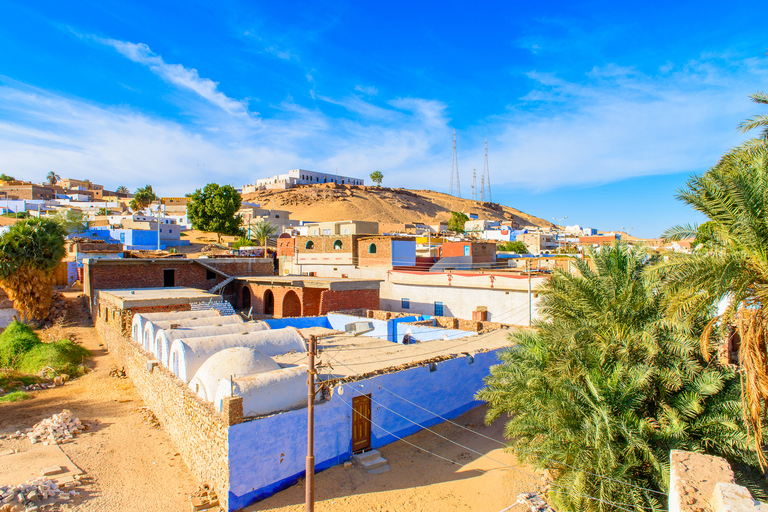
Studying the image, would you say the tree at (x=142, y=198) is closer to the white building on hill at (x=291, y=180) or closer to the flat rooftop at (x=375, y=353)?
the white building on hill at (x=291, y=180)

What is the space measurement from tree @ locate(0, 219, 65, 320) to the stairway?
76.7 ft

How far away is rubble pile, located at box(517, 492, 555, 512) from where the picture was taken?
9.09m

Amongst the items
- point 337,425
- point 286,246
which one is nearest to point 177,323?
point 337,425

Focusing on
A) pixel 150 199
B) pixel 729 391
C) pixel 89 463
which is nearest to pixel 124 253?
pixel 89 463

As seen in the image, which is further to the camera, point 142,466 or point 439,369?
point 439,369

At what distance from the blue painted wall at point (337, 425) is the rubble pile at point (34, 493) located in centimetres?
364

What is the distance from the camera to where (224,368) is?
10.8 metres

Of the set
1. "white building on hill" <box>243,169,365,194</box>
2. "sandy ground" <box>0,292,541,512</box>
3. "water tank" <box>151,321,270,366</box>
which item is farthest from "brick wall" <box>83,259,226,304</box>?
"white building on hill" <box>243,169,365,194</box>

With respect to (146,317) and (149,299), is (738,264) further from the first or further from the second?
(149,299)

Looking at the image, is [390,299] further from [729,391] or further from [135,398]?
[729,391]

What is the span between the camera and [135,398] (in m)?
15.3

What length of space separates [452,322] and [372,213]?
8996cm

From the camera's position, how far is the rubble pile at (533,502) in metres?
9.09

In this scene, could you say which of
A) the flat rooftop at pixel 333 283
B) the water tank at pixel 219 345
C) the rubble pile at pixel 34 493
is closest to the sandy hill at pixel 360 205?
the flat rooftop at pixel 333 283
